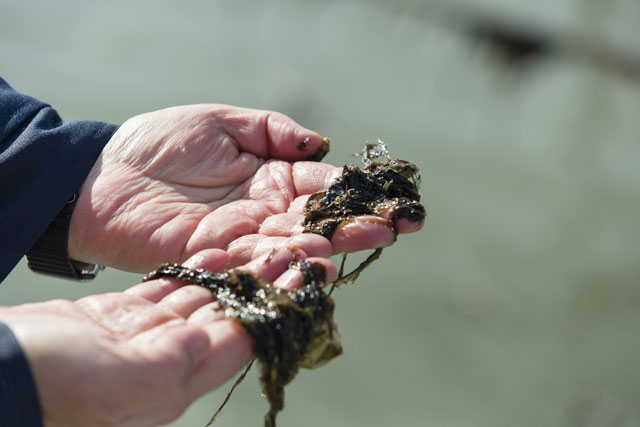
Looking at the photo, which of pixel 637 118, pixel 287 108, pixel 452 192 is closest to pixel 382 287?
pixel 452 192

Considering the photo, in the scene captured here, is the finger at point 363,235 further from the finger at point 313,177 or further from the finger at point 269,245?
the finger at point 313,177

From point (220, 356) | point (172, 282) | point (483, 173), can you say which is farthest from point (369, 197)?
point (483, 173)

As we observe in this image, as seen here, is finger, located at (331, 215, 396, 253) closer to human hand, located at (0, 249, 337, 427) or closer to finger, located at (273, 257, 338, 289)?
finger, located at (273, 257, 338, 289)

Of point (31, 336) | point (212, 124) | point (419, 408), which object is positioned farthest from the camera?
point (419, 408)

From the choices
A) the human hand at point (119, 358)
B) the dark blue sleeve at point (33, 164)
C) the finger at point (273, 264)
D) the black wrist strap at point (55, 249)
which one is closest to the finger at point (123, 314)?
the human hand at point (119, 358)

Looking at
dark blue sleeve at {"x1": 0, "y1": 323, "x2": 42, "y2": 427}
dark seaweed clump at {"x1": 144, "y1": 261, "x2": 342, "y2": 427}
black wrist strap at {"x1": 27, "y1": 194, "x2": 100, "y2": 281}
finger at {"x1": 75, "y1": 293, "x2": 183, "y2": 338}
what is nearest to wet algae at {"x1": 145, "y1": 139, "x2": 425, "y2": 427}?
dark seaweed clump at {"x1": 144, "y1": 261, "x2": 342, "y2": 427}

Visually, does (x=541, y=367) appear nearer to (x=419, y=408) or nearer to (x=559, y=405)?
(x=559, y=405)
